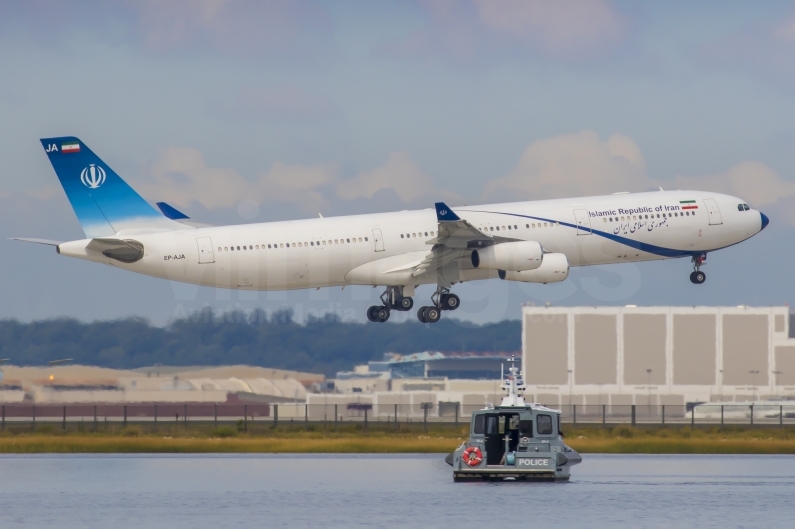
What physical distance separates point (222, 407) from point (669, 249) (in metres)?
22.5

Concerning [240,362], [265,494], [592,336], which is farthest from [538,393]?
[265,494]

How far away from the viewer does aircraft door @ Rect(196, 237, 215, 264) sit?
62.5 m

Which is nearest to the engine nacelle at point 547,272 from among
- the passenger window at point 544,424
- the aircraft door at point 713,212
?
the aircraft door at point 713,212

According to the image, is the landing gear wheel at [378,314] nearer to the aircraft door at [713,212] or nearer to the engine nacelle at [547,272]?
the engine nacelle at [547,272]

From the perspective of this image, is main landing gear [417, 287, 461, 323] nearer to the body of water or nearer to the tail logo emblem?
the body of water

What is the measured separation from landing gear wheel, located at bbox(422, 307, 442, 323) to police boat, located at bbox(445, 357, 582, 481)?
38.5 feet

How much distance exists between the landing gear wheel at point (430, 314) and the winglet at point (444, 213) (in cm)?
602

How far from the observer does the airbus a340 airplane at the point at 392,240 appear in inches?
2470

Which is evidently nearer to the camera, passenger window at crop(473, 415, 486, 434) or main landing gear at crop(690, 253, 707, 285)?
passenger window at crop(473, 415, 486, 434)

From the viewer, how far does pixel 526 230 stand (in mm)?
66438

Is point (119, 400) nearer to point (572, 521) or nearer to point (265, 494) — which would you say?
point (265, 494)

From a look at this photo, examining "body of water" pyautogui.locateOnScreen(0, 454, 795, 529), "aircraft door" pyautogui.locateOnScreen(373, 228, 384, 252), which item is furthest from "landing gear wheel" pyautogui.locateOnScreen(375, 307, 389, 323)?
"body of water" pyautogui.locateOnScreen(0, 454, 795, 529)

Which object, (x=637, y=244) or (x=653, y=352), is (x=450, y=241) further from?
(x=653, y=352)

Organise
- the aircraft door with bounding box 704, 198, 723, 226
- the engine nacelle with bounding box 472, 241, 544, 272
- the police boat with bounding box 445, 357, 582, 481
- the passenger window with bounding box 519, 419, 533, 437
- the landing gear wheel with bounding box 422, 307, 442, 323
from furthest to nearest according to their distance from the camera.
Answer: the aircraft door with bounding box 704, 198, 723, 226
the landing gear wheel with bounding box 422, 307, 442, 323
the engine nacelle with bounding box 472, 241, 544, 272
the passenger window with bounding box 519, 419, 533, 437
the police boat with bounding box 445, 357, 582, 481
